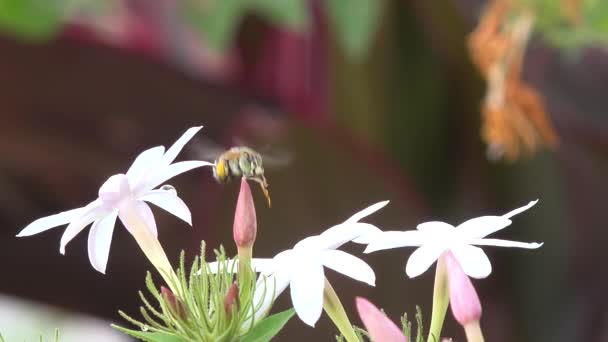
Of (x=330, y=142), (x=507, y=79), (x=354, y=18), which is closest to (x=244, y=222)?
(x=507, y=79)

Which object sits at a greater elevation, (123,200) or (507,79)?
(507,79)

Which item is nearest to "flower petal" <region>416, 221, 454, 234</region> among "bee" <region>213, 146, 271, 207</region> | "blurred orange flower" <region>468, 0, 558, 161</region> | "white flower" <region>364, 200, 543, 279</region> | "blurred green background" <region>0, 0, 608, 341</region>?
"white flower" <region>364, 200, 543, 279</region>

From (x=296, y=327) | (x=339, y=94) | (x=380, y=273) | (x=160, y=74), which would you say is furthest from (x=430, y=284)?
(x=160, y=74)

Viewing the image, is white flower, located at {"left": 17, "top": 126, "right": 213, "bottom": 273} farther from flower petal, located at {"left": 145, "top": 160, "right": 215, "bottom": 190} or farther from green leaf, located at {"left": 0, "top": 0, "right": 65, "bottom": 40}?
green leaf, located at {"left": 0, "top": 0, "right": 65, "bottom": 40}

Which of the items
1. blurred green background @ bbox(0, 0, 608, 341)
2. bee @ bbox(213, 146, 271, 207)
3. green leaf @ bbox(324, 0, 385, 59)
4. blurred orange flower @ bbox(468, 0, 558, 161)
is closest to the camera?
bee @ bbox(213, 146, 271, 207)

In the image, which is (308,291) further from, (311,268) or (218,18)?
(218,18)

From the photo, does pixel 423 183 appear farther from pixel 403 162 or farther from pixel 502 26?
pixel 502 26
